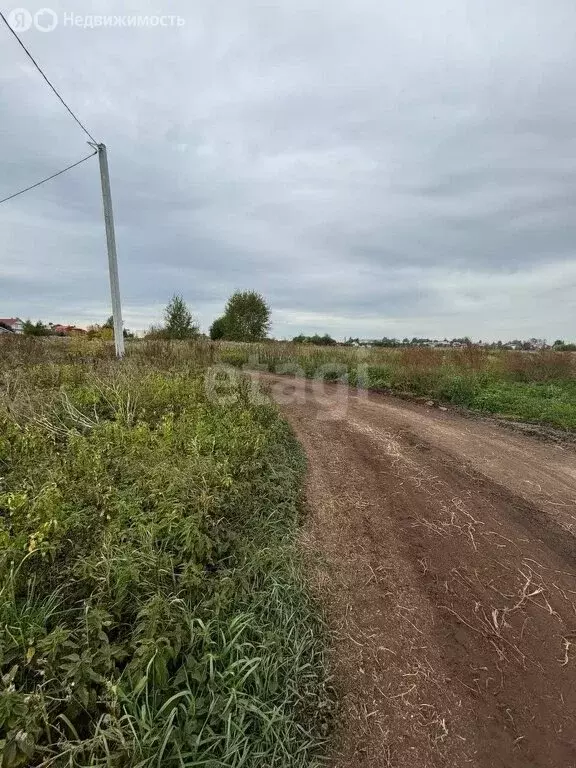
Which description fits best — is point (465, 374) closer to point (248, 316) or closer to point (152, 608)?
point (152, 608)

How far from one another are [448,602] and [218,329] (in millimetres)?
40448

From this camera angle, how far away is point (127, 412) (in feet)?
17.0

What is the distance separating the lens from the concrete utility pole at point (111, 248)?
9070 millimetres

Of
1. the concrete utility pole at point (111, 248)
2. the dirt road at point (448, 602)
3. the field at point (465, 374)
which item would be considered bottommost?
the dirt road at point (448, 602)

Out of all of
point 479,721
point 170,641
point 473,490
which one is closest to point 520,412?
point 473,490

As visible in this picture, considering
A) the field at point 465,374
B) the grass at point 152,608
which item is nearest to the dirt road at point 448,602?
the grass at point 152,608

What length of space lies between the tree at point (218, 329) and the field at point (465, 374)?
76.2 ft

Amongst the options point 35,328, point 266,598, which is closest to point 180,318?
point 35,328

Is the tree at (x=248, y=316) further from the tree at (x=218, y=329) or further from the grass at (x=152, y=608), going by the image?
the grass at (x=152, y=608)

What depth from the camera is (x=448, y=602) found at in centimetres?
282

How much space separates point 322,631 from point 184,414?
11.3 ft

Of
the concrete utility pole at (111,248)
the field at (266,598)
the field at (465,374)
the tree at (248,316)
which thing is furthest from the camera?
the tree at (248,316)

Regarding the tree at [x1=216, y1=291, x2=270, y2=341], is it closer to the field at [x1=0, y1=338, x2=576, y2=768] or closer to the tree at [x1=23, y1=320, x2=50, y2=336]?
the tree at [x1=23, y1=320, x2=50, y2=336]

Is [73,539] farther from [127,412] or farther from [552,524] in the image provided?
[552,524]
